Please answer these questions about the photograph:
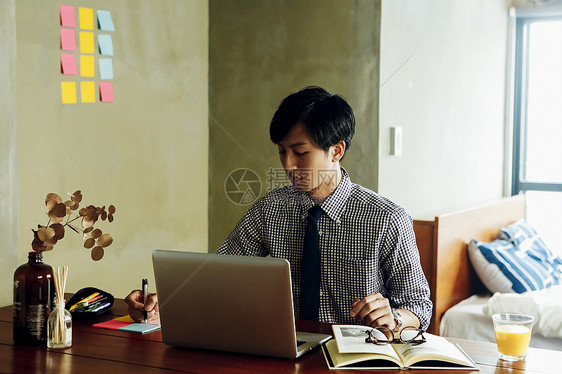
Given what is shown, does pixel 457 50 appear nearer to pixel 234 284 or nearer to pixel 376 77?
pixel 376 77

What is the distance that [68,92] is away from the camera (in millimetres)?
2117

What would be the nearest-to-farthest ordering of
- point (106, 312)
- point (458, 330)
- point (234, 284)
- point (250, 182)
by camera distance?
point (234, 284) → point (106, 312) → point (458, 330) → point (250, 182)

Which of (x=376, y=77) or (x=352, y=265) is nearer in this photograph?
(x=352, y=265)

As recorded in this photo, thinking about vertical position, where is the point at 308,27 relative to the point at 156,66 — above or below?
above

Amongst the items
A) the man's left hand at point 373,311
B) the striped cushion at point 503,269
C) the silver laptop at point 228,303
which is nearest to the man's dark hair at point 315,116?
the man's left hand at point 373,311

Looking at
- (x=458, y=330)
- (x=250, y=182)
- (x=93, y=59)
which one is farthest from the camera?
(x=250, y=182)

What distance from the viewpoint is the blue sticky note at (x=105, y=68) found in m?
2.22

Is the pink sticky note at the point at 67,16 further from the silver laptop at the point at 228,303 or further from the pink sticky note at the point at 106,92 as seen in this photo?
the silver laptop at the point at 228,303

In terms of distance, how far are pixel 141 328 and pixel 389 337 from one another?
21.9 inches

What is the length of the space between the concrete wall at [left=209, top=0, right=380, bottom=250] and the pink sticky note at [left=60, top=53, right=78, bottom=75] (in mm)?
760

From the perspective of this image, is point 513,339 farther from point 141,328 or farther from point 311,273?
point 141,328

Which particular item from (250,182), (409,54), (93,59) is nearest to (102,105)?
(93,59)

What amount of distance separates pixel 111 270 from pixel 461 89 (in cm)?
187

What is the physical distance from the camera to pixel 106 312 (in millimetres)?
1642
